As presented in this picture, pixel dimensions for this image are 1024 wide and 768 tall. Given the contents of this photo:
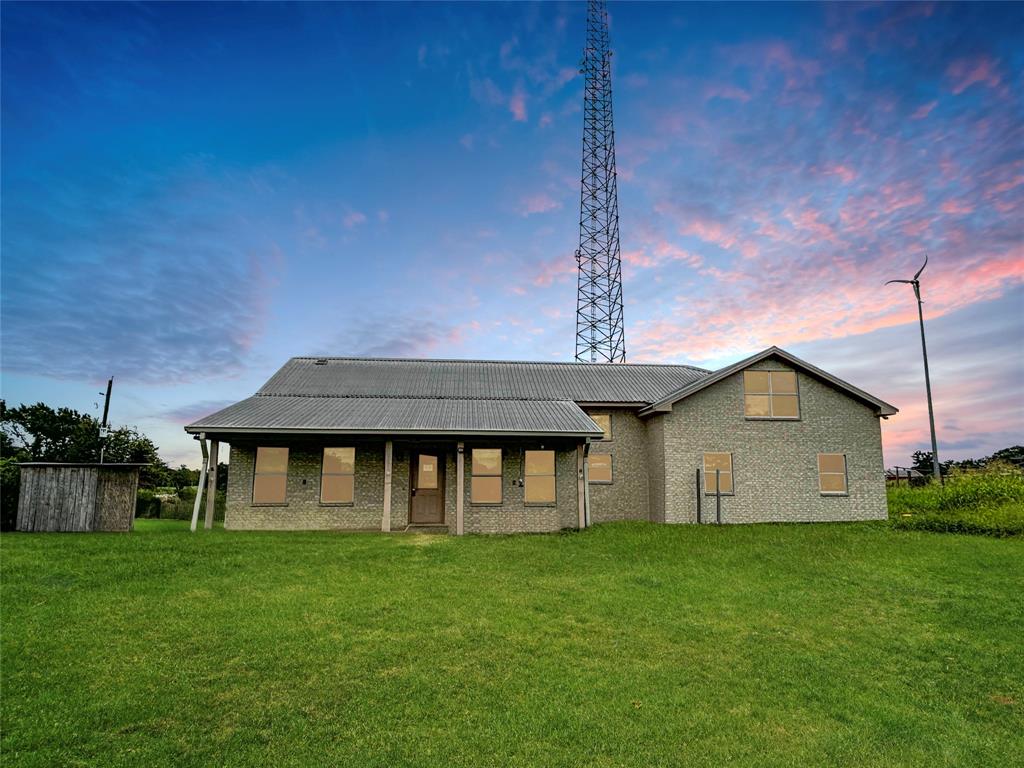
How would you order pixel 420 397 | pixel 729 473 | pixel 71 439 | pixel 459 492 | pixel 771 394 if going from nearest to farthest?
pixel 459 492 < pixel 729 473 < pixel 771 394 < pixel 420 397 < pixel 71 439

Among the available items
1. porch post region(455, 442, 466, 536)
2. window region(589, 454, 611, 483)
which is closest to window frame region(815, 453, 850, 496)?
window region(589, 454, 611, 483)

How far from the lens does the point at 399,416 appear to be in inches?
635

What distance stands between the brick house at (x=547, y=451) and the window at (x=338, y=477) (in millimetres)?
29

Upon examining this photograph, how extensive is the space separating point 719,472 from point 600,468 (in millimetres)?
3722

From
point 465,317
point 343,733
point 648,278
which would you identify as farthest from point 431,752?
point 648,278

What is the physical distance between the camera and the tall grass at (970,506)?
14.9 meters

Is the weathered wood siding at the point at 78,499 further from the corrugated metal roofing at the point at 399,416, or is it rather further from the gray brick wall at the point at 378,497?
the corrugated metal roofing at the point at 399,416

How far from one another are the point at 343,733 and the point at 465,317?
18819mm

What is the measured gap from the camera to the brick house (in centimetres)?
1546

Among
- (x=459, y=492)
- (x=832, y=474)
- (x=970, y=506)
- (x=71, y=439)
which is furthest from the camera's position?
(x=71, y=439)

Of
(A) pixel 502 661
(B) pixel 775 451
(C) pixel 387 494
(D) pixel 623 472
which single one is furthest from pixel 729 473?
(A) pixel 502 661

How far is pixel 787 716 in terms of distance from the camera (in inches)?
187

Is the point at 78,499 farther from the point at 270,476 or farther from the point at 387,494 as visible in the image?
the point at 387,494

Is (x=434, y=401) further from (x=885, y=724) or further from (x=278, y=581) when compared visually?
(x=885, y=724)
